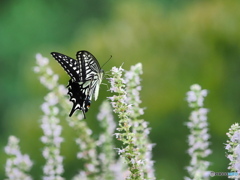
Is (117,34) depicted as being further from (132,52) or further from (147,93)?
(147,93)

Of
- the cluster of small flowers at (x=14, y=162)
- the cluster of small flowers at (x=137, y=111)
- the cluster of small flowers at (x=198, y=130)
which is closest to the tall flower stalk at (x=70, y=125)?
the cluster of small flowers at (x=14, y=162)

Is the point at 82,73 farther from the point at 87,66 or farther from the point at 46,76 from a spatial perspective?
the point at 46,76

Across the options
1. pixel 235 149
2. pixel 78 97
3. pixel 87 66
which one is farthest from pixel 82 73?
pixel 235 149

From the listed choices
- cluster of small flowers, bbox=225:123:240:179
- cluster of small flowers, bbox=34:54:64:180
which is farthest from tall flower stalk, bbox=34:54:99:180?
cluster of small flowers, bbox=225:123:240:179

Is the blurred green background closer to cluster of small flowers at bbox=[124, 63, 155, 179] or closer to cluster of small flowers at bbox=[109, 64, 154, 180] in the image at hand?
cluster of small flowers at bbox=[124, 63, 155, 179]

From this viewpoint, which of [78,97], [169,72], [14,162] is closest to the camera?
[14,162]

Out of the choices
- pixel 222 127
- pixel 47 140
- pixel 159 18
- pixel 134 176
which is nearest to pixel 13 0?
pixel 159 18

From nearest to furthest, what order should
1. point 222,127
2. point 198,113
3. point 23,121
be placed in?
point 198,113 → point 222,127 → point 23,121

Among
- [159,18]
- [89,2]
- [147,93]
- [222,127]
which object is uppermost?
[89,2]

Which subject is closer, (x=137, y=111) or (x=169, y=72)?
(x=137, y=111)
